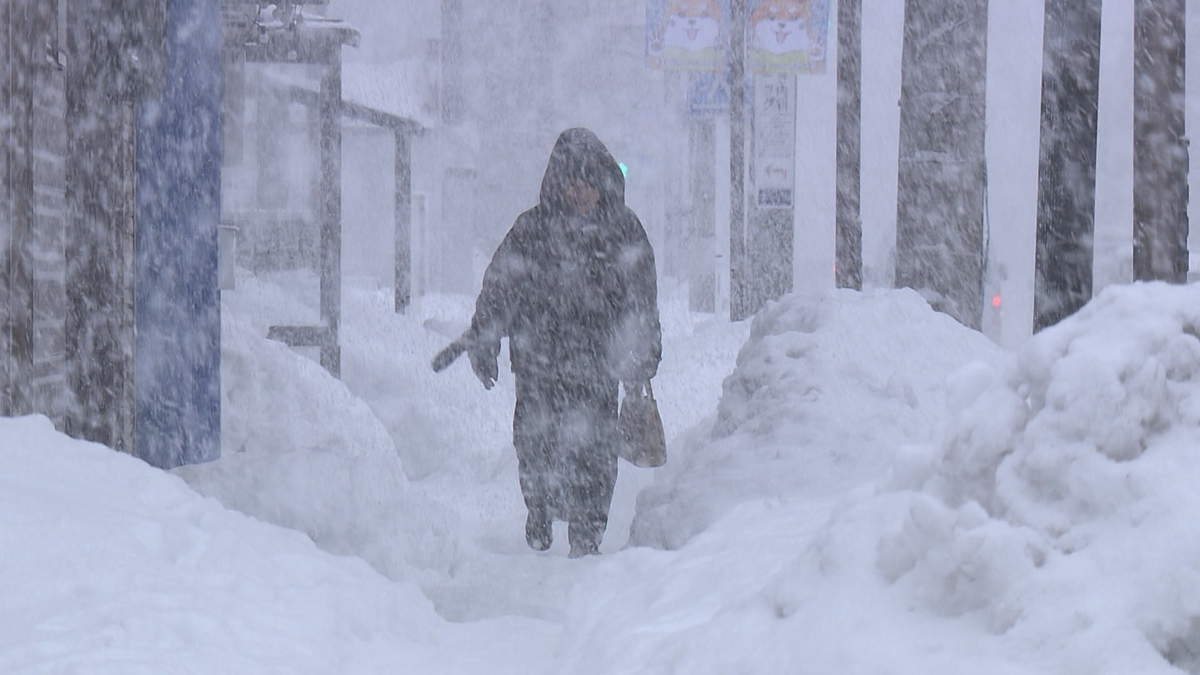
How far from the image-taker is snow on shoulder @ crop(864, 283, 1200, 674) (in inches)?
73.9

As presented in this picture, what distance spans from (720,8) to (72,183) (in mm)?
10649

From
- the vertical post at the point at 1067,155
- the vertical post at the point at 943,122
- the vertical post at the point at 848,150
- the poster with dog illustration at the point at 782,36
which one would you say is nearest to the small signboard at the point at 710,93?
the poster with dog illustration at the point at 782,36

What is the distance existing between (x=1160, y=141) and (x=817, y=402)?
169 centimetres

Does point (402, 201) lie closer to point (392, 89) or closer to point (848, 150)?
point (392, 89)

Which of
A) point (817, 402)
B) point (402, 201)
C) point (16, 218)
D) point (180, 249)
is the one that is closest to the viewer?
point (16, 218)

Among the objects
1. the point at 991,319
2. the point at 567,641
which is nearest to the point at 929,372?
the point at 567,641

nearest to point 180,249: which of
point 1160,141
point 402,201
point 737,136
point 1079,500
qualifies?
point 1160,141

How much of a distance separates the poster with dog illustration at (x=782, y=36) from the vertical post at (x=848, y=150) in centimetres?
383

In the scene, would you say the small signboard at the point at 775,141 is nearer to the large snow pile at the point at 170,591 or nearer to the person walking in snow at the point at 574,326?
the person walking in snow at the point at 574,326

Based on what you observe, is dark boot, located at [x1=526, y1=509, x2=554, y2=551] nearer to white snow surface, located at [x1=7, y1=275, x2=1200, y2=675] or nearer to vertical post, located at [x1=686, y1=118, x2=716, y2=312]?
white snow surface, located at [x1=7, y1=275, x2=1200, y2=675]

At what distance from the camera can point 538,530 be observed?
6.52m

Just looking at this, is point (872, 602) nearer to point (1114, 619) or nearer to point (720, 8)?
point (1114, 619)

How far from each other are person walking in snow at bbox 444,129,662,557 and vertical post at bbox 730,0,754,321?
1026cm

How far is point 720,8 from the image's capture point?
52.0 ft
